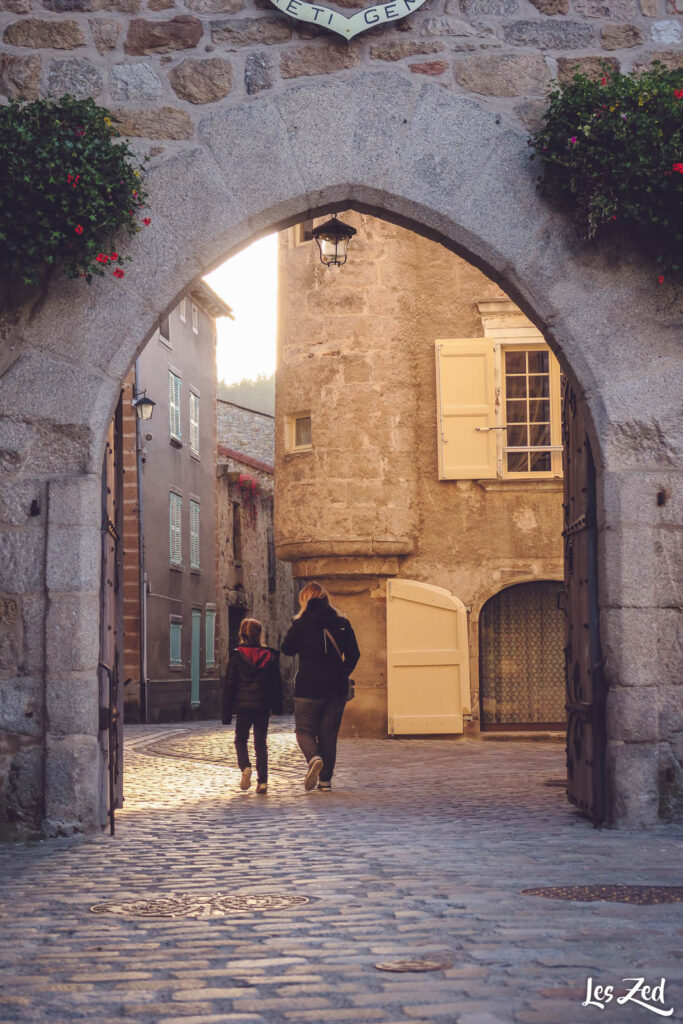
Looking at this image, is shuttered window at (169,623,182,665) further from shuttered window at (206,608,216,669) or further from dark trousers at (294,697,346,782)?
dark trousers at (294,697,346,782)

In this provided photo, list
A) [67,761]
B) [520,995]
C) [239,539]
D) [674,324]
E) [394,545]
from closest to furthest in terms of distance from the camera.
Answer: [520,995]
[67,761]
[674,324]
[394,545]
[239,539]

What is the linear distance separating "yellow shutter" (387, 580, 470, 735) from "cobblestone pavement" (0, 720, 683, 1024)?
6.52 meters

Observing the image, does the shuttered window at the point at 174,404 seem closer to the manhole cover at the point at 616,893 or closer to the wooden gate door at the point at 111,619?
the wooden gate door at the point at 111,619

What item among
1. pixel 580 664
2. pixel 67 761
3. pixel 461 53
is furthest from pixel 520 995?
pixel 461 53

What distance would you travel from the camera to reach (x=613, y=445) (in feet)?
23.4

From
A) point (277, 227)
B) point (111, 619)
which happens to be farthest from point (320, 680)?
point (277, 227)

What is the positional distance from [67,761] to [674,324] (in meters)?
3.75

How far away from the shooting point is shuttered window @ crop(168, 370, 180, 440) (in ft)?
90.3

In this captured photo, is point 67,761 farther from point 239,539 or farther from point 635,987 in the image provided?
point 239,539

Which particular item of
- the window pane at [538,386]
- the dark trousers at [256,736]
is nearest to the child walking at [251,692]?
the dark trousers at [256,736]

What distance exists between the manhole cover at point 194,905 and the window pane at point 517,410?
457 inches

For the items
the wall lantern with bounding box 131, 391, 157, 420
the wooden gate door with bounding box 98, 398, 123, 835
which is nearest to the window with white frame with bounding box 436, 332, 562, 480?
the wall lantern with bounding box 131, 391, 157, 420

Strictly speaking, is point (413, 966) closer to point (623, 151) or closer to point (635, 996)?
point (635, 996)

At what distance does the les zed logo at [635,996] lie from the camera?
10.4 ft
